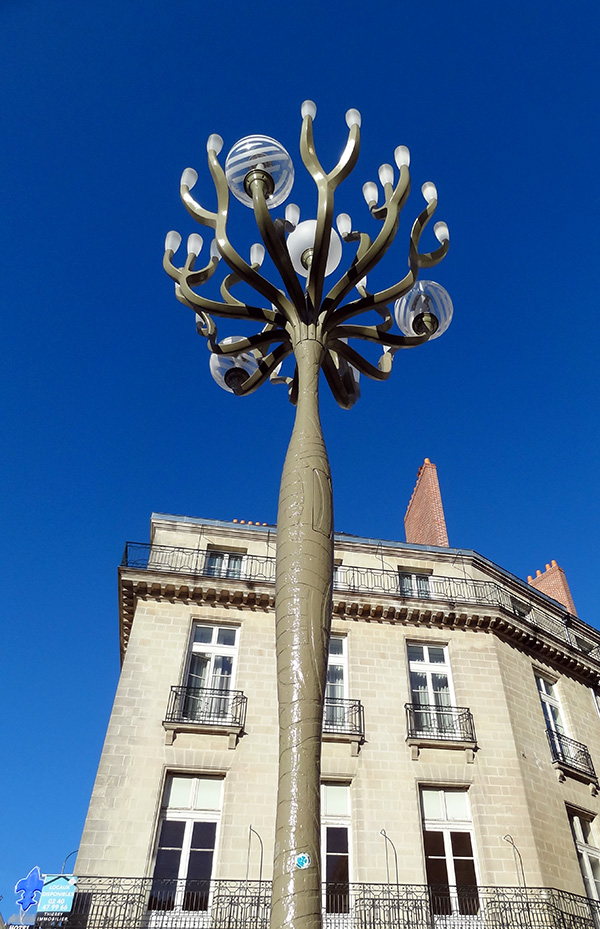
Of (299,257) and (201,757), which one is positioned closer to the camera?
(299,257)

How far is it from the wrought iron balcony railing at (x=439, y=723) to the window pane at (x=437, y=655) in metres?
1.28

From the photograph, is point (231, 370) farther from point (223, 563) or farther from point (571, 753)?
point (571, 753)

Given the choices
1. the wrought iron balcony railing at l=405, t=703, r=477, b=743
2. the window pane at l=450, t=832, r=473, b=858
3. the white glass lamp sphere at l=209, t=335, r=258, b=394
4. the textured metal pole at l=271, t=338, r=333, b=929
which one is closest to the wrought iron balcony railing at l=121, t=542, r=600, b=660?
the wrought iron balcony railing at l=405, t=703, r=477, b=743

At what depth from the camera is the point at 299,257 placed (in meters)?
7.31

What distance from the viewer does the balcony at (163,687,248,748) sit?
14570mm

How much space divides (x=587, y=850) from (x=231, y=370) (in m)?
14.5

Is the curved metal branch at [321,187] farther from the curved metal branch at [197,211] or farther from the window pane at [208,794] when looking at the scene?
the window pane at [208,794]

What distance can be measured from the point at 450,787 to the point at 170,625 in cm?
706

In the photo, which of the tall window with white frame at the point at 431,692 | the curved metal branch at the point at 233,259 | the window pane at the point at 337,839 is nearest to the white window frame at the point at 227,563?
the tall window with white frame at the point at 431,692

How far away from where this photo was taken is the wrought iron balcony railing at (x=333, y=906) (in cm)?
1216

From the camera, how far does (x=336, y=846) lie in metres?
14.1

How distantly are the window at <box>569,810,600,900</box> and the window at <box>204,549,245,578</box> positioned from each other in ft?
31.7

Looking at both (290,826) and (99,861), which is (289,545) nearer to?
(290,826)

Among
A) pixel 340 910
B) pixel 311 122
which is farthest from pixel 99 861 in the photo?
pixel 311 122
